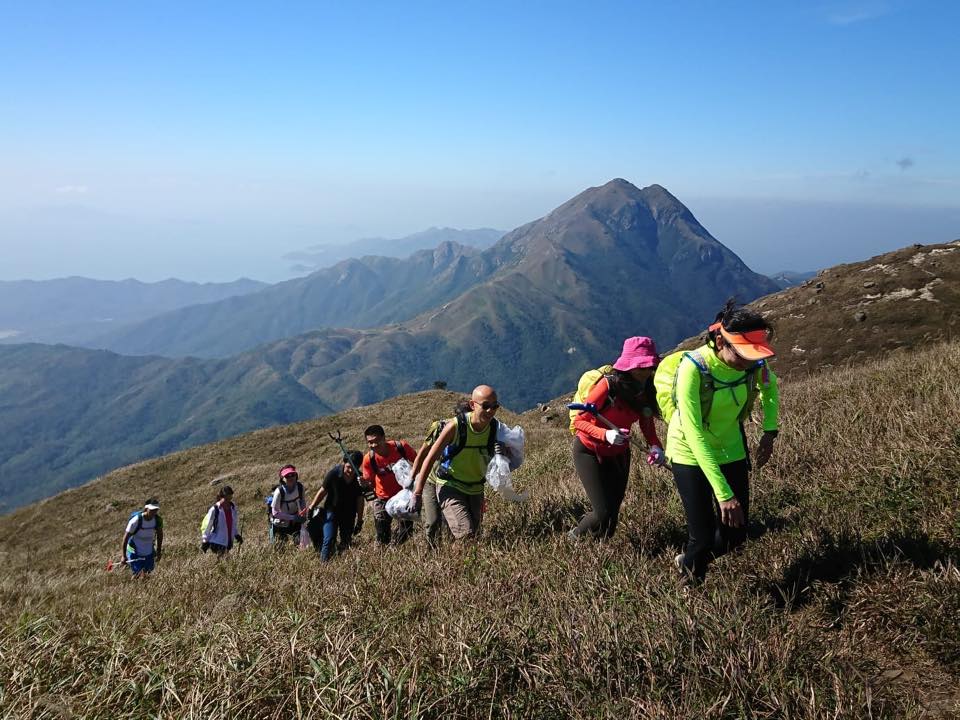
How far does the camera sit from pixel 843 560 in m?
4.13

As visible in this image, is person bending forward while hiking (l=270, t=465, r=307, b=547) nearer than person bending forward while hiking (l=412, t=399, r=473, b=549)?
No

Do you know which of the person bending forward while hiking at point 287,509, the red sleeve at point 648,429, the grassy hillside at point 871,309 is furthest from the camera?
the grassy hillside at point 871,309

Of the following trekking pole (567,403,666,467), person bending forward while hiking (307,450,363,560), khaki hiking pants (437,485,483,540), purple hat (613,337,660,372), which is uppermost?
purple hat (613,337,660,372)

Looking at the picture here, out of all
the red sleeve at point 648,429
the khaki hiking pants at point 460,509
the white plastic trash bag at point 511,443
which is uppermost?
the red sleeve at point 648,429

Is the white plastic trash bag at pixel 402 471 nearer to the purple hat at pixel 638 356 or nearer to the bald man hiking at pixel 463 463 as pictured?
the bald man hiking at pixel 463 463

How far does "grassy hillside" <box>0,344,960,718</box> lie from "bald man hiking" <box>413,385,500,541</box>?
20.7 inches

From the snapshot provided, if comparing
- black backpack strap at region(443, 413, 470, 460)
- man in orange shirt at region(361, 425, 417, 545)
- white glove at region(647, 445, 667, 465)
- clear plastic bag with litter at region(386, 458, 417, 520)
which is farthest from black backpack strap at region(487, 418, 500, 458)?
man in orange shirt at region(361, 425, 417, 545)

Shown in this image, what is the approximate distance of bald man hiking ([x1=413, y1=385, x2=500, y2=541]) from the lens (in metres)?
6.45

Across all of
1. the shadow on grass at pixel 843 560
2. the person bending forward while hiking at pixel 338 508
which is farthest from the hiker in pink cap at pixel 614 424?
the person bending forward while hiking at pixel 338 508

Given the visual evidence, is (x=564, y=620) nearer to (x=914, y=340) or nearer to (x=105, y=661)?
(x=105, y=661)

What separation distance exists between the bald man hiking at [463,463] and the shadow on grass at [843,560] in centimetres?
321

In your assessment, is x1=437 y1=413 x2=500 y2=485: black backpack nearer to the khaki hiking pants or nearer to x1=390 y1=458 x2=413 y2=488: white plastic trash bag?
the khaki hiking pants

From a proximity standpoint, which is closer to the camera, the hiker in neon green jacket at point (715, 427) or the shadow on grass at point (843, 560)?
the shadow on grass at point (843, 560)

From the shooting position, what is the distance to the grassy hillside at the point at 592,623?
2551mm
